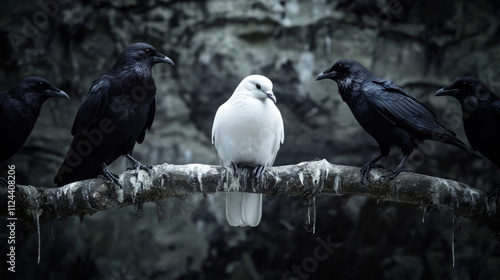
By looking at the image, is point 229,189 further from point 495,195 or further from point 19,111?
point 495,195

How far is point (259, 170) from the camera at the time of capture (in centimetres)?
432

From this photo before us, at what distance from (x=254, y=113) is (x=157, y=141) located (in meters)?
3.06

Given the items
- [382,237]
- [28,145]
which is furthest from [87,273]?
[382,237]

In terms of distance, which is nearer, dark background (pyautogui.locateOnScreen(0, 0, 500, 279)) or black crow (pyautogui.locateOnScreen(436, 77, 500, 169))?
black crow (pyautogui.locateOnScreen(436, 77, 500, 169))

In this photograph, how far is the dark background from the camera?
6.76 metres

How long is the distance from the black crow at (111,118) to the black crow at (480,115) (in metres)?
2.46

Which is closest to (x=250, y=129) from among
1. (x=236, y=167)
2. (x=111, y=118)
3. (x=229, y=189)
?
(x=236, y=167)

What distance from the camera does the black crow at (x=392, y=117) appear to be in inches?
172

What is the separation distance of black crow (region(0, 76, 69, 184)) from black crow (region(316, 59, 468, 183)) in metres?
2.40

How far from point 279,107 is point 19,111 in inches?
140

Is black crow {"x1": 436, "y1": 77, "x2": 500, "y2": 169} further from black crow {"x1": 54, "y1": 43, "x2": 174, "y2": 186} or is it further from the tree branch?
black crow {"x1": 54, "y1": 43, "x2": 174, "y2": 186}

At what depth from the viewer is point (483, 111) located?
4.50 m

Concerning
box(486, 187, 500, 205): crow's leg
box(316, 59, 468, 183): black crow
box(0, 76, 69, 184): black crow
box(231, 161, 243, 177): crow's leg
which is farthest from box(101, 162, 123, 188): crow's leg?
box(486, 187, 500, 205): crow's leg

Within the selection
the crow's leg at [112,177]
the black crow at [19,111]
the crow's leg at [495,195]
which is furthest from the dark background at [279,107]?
the crow's leg at [112,177]
